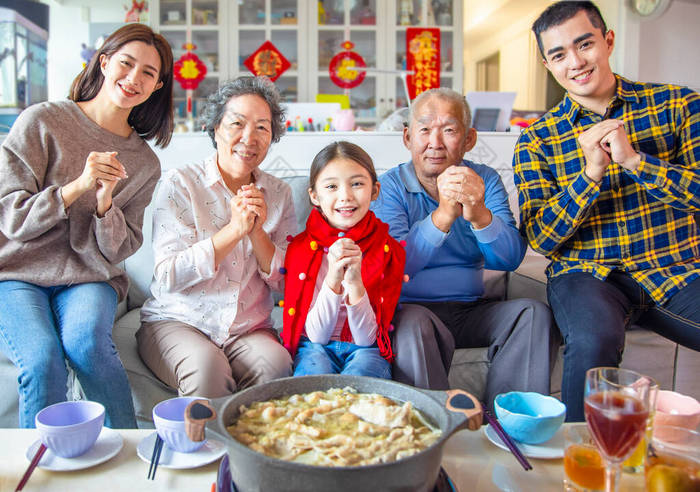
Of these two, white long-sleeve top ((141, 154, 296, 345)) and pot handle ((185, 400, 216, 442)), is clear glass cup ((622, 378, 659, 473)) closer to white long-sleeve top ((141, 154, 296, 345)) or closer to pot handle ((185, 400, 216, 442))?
pot handle ((185, 400, 216, 442))

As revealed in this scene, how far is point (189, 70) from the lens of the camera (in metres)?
5.01

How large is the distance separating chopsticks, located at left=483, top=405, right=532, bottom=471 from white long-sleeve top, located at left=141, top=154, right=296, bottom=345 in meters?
0.79

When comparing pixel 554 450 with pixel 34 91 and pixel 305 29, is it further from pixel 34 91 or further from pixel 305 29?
pixel 305 29

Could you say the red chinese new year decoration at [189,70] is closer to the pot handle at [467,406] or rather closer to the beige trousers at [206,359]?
the beige trousers at [206,359]

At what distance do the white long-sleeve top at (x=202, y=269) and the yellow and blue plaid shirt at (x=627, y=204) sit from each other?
2.65ft

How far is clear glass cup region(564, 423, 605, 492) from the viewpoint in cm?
81

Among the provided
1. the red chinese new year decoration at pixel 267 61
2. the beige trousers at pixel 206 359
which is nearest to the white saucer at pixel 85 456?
the beige trousers at pixel 206 359

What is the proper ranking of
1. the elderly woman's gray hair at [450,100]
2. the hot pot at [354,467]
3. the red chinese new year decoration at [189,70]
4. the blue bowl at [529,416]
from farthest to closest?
the red chinese new year decoration at [189,70] < the elderly woman's gray hair at [450,100] < the blue bowl at [529,416] < the hot pot at [354,467]

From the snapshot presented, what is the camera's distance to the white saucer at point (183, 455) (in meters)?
0.88

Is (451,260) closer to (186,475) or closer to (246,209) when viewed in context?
(246,209)

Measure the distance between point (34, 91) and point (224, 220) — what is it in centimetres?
312

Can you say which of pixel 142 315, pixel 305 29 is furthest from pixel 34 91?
pixel 142 315

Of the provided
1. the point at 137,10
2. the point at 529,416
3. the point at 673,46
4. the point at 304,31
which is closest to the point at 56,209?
the point at 529,416

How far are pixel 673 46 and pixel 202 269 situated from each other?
5285 millimetres
